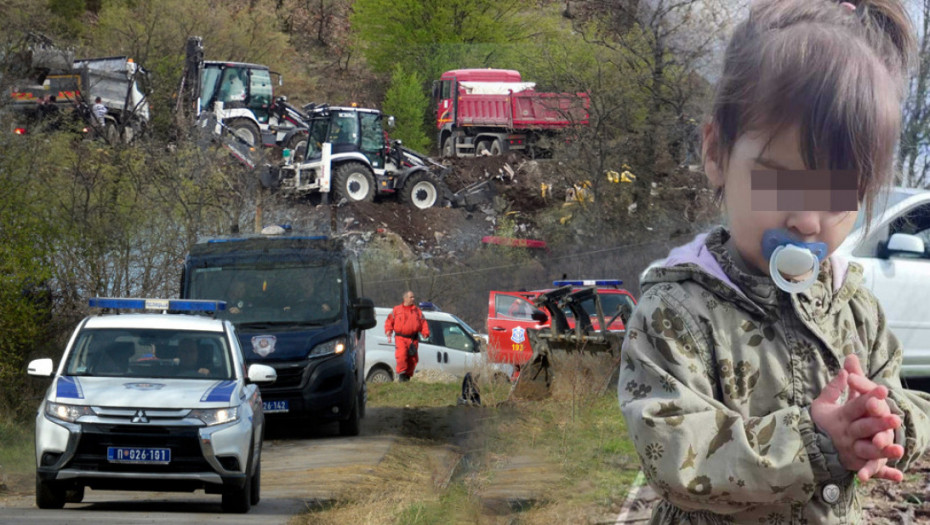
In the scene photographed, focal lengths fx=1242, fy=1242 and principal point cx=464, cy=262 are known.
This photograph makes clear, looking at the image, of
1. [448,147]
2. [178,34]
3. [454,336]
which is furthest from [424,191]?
[454,336]

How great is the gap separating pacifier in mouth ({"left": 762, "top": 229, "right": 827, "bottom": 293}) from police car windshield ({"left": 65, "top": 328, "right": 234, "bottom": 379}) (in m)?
9.03

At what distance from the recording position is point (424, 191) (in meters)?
34.5

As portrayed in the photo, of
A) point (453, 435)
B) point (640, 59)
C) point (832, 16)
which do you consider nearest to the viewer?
point (832, 16)

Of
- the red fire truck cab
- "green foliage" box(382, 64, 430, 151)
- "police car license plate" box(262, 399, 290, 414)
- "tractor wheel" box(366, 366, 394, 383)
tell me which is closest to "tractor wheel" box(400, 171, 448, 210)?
"green foliage" box(382, 64, 430, 151)

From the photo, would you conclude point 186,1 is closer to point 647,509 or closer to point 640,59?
point 640,59

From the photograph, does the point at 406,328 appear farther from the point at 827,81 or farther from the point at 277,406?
the point at 827,81

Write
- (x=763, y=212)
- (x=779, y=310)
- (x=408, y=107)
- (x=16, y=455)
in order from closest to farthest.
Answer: (x=763, y=212), (x=779, y=310), (x=16, y=455), (x=408, y=107)

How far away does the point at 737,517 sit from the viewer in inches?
78.8

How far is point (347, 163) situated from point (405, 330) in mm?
11827

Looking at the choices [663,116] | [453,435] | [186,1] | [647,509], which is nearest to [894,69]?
[647,509]

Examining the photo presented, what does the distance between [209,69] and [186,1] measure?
300 inches

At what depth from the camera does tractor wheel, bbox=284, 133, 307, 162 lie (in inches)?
1257

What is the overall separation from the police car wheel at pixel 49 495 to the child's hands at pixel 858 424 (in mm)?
8817

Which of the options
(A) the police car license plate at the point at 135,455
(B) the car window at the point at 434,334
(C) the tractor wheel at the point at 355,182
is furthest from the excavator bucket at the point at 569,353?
(C) the tractor wheel at the point at 355,182
